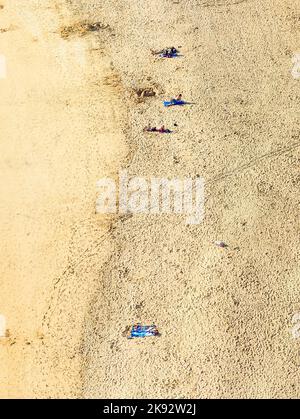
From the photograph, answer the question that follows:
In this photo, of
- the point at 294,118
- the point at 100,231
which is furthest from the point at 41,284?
the point at 294,118

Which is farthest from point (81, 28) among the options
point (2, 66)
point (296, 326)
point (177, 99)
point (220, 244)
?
point (296, 326)

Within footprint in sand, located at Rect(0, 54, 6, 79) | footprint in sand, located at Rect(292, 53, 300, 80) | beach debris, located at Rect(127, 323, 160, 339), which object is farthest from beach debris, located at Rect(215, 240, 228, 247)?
footprint in sand, located at Rect(0, 54, 6, 79)

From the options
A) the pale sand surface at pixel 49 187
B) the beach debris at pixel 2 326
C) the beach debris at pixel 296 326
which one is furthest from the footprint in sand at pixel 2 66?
the beach debris at pixel 296 326

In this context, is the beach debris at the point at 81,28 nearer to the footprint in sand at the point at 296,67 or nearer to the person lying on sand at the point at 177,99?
the person lying on sand at the point at 177,99

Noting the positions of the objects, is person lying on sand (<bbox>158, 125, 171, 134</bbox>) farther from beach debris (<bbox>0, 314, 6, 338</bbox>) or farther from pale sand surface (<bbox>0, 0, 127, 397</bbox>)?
Answer: beach debris (<bbox>0, 314, 6, 338</bbox>)

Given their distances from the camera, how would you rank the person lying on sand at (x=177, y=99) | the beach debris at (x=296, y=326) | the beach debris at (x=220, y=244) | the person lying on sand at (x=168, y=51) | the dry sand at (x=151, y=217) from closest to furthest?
the dry sand at (x=151, y=217), the beach debris at (x=296, y=326), the beach debris at (x=220, y=244), the person lying on sand at (x=177, y=99), the person lying on sand at (x=168, y=51)

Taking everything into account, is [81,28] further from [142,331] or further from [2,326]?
[142,331]

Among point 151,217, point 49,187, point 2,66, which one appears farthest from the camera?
point 2,66
